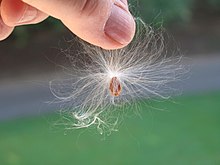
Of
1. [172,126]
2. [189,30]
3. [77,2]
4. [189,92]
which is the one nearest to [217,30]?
[189,30]

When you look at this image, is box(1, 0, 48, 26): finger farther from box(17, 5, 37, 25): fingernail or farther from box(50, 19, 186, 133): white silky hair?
box(50, 19, 186, 133): white silky hair

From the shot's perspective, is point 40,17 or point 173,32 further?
point 173,32

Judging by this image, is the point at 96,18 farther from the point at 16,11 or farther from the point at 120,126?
the point at 120,126

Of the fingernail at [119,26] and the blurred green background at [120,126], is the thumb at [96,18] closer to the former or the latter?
the fingernail at [119,26]

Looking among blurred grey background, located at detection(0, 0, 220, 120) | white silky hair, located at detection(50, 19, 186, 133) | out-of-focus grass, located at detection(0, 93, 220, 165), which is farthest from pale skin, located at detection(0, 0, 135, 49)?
blurred grey background, located at detection(0, 0, 220, 120)

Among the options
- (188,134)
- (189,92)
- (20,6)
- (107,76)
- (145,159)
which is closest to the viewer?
(20,6)

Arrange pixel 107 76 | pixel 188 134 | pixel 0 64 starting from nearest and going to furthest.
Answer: pixel 107 76
pixel 188 134
pixel 0 64

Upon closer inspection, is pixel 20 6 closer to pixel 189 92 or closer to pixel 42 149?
pixel 42 149

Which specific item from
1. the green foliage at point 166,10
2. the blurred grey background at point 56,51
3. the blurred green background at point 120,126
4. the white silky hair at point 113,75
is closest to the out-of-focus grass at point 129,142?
the blurred green background at point 120,126

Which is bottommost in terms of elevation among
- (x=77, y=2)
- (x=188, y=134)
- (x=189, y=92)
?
(x=77, y=2)

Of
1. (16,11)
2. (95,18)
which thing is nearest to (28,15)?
(16,11)
